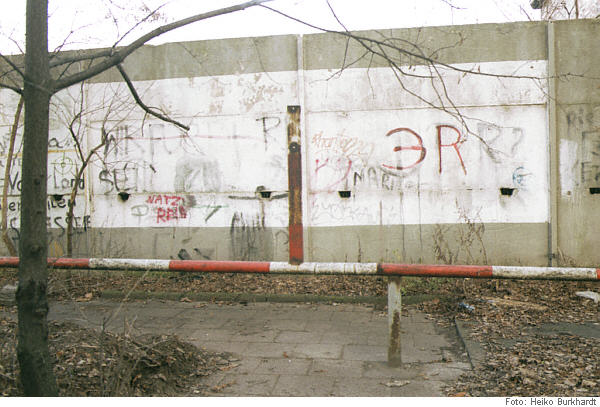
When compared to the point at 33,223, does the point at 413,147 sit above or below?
above

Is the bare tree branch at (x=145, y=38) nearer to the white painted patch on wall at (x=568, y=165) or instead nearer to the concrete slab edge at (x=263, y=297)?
the concrete slab edge at (x=263, y=297)

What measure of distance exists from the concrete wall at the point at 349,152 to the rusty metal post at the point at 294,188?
10cm

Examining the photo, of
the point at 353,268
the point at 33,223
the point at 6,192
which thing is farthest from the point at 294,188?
the point at 33,223

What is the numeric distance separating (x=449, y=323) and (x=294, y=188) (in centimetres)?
299

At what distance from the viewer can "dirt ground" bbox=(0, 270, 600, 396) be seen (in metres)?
3.35

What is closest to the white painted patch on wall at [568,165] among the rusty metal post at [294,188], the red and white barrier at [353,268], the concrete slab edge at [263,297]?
the concrete slab edge at [263,297]

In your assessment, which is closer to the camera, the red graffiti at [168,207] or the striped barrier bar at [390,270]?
the striped barrier bar at [390,270]

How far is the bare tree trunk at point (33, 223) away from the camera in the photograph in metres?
2.73

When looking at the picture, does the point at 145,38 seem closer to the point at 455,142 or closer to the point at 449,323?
the point at 449,323

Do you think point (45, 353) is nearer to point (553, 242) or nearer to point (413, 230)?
point (413, 230)

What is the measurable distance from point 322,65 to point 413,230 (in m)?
2.64

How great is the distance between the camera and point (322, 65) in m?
7.36

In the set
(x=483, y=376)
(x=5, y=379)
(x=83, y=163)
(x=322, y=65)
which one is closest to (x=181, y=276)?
(x=83, y=163)

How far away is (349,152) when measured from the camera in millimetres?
7309
